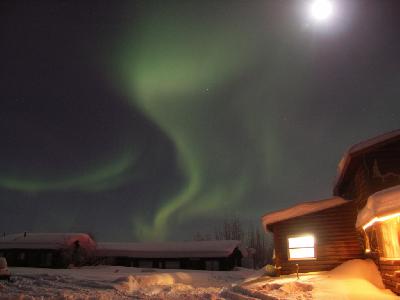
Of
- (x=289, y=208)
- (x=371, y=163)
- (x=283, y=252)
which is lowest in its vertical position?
(x=283, y=252)

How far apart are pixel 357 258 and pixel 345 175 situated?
4396mm

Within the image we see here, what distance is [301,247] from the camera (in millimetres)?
21000

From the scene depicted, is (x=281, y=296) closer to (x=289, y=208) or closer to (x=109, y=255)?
(x=289, y=208)

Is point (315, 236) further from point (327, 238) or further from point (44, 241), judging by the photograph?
point (44, 241)

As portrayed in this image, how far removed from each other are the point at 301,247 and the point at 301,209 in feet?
6.93

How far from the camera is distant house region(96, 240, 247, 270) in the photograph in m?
43.7

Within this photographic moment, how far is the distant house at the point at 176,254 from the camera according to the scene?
43.7 m

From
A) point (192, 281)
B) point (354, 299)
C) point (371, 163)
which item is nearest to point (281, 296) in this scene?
point (354, 299)

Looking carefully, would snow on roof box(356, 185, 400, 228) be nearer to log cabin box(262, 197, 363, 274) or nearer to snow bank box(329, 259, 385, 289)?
snow bank box(329, 259, 385, 289)

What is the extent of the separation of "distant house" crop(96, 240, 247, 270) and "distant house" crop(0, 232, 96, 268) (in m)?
3.14

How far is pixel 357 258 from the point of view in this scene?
64.4ft

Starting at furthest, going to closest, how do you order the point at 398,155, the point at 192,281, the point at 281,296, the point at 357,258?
the point at 192,281 → the point at 357,258 → the point at 398,155 → the point at 281,296

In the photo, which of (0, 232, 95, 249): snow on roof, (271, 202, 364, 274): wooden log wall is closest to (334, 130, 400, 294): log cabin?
(271, 202, 364, 274): wooden log wall

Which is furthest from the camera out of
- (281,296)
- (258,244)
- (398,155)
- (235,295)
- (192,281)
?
(258,244)
